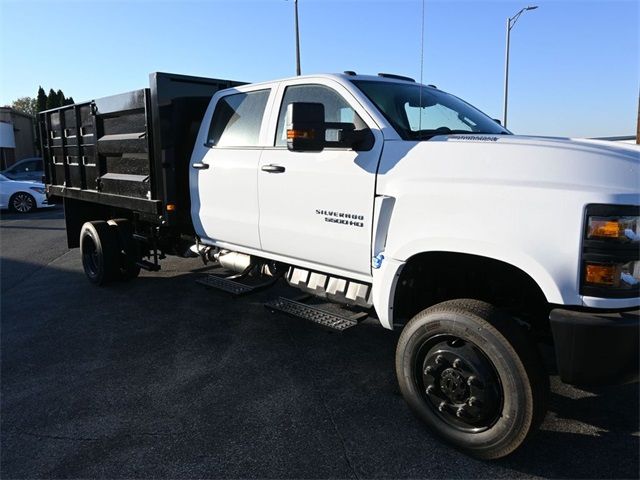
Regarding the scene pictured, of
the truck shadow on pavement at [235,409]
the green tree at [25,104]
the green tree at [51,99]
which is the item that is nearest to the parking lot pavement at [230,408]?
the truck shadow on pavement at [235,409]

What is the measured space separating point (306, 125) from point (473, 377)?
179 centimetres

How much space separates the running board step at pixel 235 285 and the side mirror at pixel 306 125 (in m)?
1.70

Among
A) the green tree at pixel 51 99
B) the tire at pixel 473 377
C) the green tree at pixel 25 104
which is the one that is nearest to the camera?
the tire at pixel 473 377

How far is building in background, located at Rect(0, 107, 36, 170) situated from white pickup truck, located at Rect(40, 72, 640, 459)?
4099 centimetres

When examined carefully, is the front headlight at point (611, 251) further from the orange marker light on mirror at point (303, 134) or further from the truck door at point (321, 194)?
the orange marker light on mirror at point (303, 134)

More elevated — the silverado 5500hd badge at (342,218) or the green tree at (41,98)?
the green tree at (41,98)

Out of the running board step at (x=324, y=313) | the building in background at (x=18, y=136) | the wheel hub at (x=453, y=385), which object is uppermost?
the building in background at (x=18, y=136)

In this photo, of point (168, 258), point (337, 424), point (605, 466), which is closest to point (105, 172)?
point (168, 258)

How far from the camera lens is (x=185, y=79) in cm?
532

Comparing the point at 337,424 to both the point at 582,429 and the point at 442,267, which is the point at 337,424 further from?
the point at 582,429

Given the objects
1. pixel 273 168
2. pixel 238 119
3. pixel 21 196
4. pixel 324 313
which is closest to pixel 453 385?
pixel 324 313

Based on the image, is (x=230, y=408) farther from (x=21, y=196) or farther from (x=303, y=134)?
(x=21, y=196)

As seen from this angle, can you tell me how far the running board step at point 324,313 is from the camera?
3740mm

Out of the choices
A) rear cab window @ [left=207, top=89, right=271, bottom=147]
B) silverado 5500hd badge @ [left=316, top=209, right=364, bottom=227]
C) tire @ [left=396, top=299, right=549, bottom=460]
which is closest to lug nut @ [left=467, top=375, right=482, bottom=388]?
tire @ [left=396, top=299, right=549, bottom=460]
